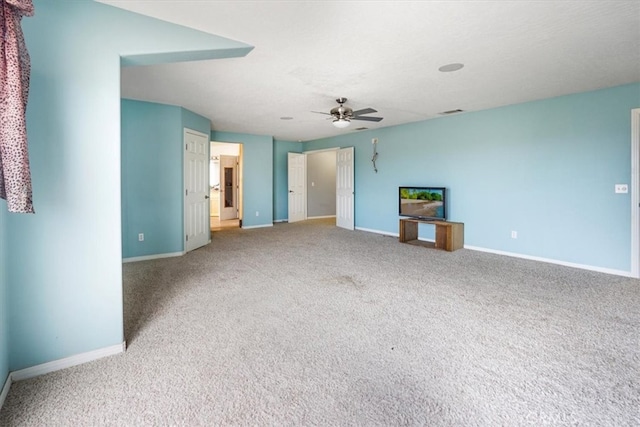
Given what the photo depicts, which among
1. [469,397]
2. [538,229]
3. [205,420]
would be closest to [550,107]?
[538,229]

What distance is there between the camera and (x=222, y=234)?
716cm

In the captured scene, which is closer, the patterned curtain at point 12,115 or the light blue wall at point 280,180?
the patterned curtain at point 12,115

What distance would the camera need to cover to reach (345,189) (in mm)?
8000

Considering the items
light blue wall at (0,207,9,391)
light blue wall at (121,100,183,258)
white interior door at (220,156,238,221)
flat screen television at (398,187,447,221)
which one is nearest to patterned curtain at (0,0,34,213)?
light blue wall at (0,207,9,391)

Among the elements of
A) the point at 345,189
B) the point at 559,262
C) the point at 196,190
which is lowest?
the point at 559,262

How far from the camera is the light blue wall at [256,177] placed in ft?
25.7

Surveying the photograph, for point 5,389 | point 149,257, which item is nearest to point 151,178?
point 149,257

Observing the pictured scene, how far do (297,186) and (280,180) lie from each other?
1.82ft

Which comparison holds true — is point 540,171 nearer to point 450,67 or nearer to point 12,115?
point 450,67

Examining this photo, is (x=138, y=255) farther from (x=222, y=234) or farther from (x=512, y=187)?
(x=512, y=187)

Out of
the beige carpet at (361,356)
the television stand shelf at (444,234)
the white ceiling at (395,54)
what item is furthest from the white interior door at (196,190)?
the television stand shelf at (444,234)

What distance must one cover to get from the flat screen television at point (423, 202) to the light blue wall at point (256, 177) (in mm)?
3522

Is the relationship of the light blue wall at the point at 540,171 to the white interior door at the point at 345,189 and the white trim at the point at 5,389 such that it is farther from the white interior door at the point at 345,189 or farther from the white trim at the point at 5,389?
the white trim at the point at 5,389

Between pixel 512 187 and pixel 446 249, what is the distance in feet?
4.66
